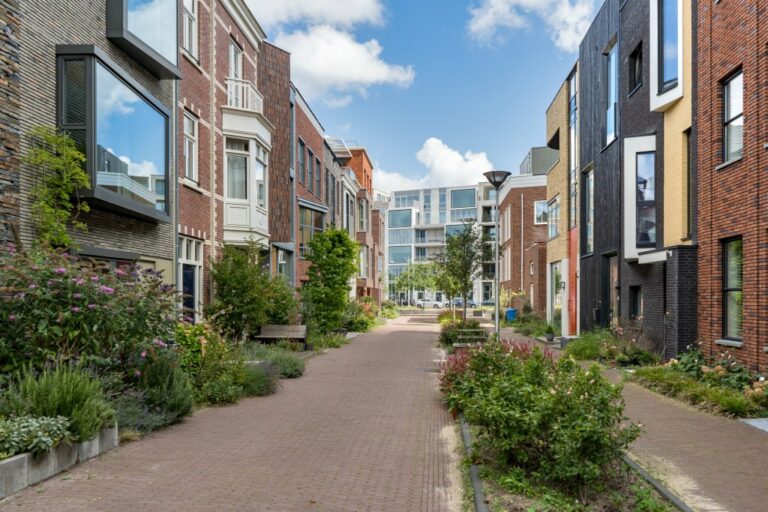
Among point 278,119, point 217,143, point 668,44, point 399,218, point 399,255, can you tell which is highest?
point 399,218

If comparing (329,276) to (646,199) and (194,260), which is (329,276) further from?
(646,199)

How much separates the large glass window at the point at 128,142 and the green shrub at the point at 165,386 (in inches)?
142

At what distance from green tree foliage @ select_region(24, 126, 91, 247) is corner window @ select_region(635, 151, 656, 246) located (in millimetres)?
13237

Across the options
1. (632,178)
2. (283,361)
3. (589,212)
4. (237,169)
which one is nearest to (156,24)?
(237,169)

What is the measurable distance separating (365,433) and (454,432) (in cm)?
118

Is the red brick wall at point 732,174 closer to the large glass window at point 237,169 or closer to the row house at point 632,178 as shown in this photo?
the row house at point 632,178

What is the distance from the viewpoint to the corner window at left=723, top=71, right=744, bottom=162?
12.0m

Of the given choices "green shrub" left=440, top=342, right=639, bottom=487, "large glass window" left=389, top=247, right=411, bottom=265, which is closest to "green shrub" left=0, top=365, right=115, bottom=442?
"green shrub" left=440, top=342, right=639, bottom=487

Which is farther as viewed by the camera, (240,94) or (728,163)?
(240,94)

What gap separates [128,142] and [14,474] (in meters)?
7.79

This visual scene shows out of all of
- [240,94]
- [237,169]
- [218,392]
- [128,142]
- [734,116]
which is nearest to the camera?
[218,392]

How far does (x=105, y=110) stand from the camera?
10906 millimetres

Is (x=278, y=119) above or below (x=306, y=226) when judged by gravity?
above

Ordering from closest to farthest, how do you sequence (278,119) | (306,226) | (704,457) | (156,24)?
(704,457)
(156,24)
(278,119)
(306,226)
